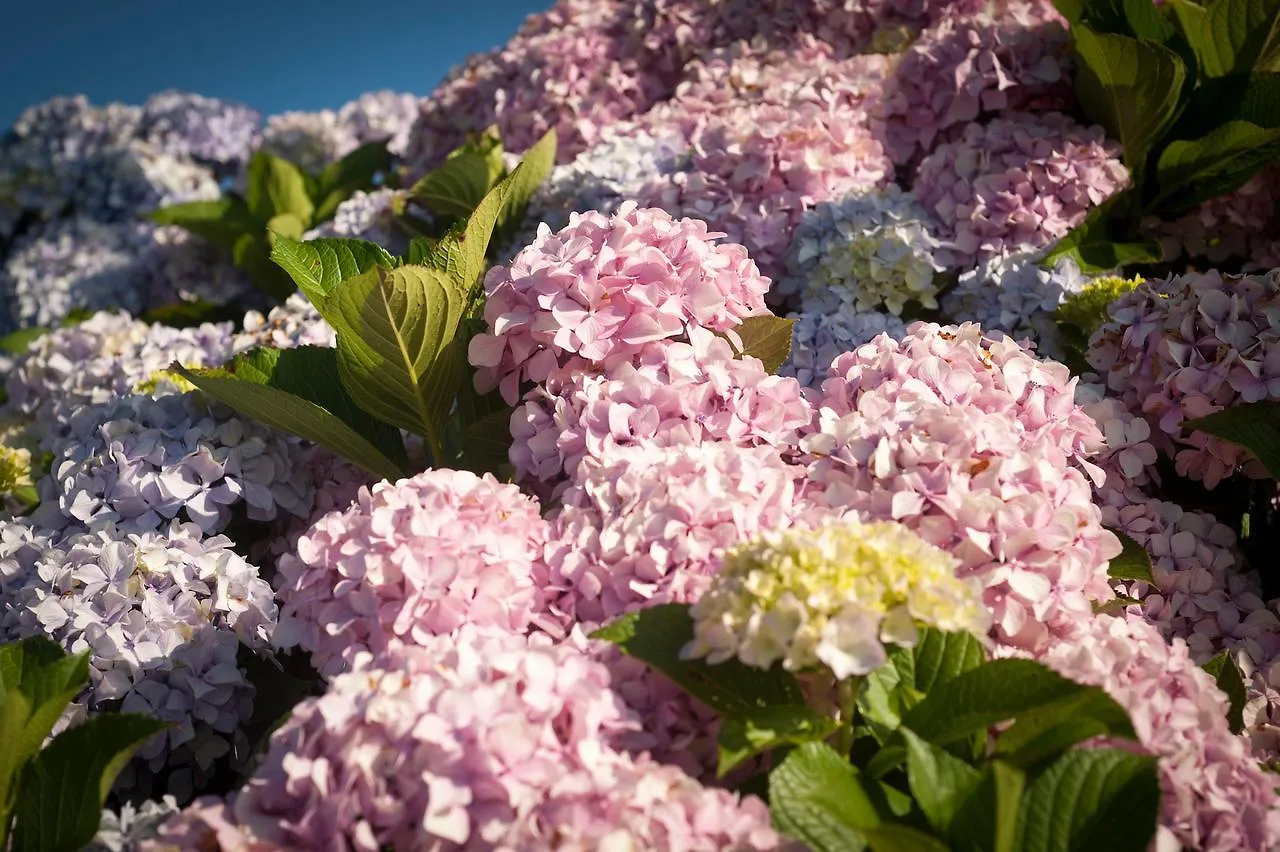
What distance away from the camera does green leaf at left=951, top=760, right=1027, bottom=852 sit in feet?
3.07

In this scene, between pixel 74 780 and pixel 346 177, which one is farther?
pixel 346 177

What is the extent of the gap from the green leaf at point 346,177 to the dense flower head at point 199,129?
1676 millimetres

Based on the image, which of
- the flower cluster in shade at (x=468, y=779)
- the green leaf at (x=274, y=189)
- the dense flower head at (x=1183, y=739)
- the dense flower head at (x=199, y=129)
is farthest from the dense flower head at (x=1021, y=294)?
the dense flower head at (x=199, y=129)

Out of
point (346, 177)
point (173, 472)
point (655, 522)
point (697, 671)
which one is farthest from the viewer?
point (346, 177)

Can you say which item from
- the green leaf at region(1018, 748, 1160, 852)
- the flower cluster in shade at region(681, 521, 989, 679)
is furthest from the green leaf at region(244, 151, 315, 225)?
the green leaf at region(1018, 748, 1160, 852)

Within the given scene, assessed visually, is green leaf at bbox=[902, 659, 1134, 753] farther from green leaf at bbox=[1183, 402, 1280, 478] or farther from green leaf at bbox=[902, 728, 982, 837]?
green leaf at bbox=[1183, 402, 1280, 478]

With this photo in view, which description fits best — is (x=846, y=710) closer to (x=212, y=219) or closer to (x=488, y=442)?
(x=488, y=442)

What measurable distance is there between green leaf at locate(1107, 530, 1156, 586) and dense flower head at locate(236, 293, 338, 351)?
1637 mm

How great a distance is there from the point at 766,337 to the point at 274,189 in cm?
256

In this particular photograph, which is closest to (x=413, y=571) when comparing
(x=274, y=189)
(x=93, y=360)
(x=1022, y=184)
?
(x=1022, y=184)

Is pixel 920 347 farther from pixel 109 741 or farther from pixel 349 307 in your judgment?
pixel 109 741

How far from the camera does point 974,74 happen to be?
2.37 meters

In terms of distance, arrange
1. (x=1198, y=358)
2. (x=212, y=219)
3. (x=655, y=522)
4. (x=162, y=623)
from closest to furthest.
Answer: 1. (x=655, y=522)
2. (x=162, y=623)
3. (x=1198, y=358)
4. (x=212, y=219)

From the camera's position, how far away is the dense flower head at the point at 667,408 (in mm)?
1372
